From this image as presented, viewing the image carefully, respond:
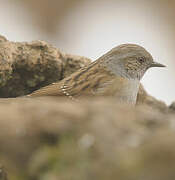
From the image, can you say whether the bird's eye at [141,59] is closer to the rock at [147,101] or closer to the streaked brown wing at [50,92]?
the rock at [147,101]

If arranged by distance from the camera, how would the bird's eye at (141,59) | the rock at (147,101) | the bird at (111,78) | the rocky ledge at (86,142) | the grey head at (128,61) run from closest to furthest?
the rocky ledge at (86,142) → the bird at (111,78) → the grey head at (128,61) → the bird's eye at (141,59) → the rock at (147,101)

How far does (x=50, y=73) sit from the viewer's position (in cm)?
675

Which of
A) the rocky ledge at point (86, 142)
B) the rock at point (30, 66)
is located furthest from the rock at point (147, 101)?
the rocky ledge at point (86, 142)

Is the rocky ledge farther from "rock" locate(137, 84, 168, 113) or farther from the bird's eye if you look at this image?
→ "rock" locate(137, 84, 168, 113)

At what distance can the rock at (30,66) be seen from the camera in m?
6.37

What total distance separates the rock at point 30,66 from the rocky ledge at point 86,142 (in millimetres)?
2834

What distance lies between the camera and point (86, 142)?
319 centimetres

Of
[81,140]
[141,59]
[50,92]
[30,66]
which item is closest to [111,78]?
[141,59]

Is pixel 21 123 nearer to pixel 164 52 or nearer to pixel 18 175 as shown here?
pixel 18 175

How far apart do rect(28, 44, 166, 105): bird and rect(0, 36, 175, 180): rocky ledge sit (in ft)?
7.50

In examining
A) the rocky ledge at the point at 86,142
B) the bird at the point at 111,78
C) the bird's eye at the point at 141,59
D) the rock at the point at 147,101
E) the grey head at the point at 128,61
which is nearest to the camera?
the rocky ledge at the point at 86,142

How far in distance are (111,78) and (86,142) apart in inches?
117

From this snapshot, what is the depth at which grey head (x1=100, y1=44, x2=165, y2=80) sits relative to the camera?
20.8 ft

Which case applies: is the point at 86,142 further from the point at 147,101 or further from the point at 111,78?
the point at 147,101
